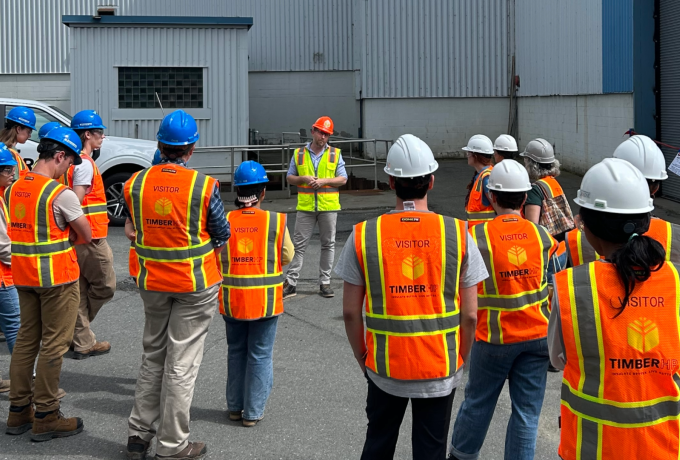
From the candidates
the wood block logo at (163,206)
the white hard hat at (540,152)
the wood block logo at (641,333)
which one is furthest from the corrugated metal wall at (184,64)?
the wood block logo at (641,333)

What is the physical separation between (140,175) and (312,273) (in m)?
5.59

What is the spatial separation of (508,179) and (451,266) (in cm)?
122

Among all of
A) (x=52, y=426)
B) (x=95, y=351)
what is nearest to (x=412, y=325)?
(x=52, y=426)

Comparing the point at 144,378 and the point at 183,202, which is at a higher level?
the point at 183,202

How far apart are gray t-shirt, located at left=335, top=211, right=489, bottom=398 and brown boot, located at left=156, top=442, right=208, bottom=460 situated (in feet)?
5.49

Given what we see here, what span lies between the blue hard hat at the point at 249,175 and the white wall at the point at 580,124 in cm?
1115

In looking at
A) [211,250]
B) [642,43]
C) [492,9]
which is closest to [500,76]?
[492,9]

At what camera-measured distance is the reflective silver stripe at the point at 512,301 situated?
418 centimetres

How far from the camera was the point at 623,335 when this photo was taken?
2596 mm

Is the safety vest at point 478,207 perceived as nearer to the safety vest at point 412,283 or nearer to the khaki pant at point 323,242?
the khaki pant at point 323,242

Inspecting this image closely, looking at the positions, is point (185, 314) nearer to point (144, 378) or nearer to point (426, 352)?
point (144, 378)

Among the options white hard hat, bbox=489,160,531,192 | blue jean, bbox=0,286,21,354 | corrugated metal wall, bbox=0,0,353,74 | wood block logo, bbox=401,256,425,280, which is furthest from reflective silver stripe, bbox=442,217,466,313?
corrugated metal wall, bbox=0,0,353,74

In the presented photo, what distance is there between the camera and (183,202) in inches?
178

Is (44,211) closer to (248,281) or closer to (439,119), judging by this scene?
(248,281)
